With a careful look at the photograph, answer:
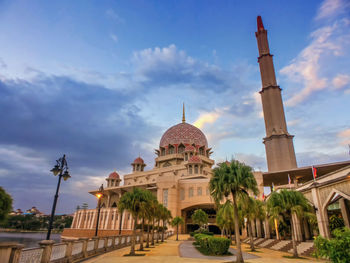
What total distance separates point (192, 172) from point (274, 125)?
27535 mm

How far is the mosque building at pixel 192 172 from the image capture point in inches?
2109

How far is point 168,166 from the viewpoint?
239 ft

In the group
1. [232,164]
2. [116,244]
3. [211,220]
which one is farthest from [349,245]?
[211,220]

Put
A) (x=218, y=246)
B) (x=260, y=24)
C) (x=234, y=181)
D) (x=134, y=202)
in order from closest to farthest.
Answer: (x=234, y=181) < (x=218, y=246) < (x=134, y=202) < (x=260, y=24)

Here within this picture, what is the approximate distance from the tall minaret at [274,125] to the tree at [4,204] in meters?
62.7

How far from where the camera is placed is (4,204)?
12.4m

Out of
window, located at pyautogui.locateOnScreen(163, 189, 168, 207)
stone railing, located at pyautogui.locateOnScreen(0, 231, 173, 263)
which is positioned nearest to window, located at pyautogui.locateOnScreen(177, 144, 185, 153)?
window, located at pyautogui.locateOnScreen(163, 189, 168, 207)

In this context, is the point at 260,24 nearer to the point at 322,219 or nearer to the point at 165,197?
the point at 165,197

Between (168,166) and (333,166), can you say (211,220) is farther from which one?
(333,166)

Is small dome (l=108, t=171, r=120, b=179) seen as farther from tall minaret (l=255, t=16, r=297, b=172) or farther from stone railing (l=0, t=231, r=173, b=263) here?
stone railing (l=0, t=231, r=173, b=263)

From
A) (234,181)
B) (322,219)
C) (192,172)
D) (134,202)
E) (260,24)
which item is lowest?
(322,219)

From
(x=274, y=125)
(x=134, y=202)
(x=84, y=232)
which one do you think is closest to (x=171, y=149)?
(x=274, y=125)

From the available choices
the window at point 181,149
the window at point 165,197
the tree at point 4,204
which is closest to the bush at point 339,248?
the tree at point 4,204

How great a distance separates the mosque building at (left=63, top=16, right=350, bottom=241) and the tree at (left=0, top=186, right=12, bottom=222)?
108 ft
